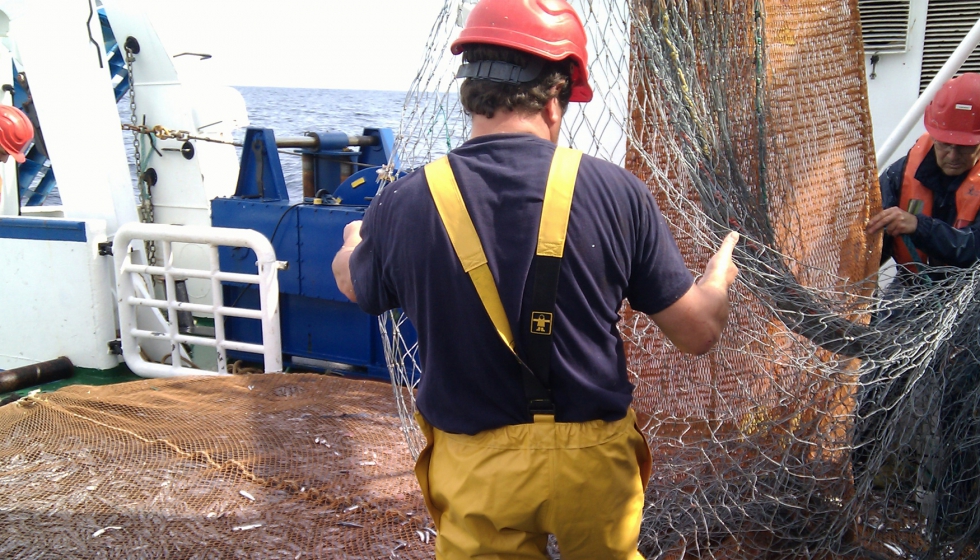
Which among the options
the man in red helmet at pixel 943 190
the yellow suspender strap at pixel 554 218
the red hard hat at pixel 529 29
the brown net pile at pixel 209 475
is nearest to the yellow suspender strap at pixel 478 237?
the yellow suspender strap at pixel 554 218

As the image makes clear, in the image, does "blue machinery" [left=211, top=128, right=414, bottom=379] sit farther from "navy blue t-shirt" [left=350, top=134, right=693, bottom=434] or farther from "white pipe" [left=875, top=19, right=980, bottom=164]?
"navy blue t-shirt" [left=350, top=134, right=693, bottom=434]

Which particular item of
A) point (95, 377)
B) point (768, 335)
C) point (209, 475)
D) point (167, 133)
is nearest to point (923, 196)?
point (768, 335)

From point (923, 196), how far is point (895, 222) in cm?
29

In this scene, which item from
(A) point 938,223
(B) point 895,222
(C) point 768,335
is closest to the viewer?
(C) point 768,335

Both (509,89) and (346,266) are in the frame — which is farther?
(346,266)

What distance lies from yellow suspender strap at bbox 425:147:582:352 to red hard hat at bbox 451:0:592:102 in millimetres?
229

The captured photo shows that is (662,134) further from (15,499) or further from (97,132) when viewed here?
(97,132)

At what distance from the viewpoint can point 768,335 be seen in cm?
264

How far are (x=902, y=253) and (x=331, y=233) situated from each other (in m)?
3.36

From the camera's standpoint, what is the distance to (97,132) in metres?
5.63

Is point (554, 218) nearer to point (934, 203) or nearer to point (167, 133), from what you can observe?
point (934, 203)

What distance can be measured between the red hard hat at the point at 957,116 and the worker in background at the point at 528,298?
1.93m

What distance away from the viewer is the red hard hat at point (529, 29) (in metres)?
1.57

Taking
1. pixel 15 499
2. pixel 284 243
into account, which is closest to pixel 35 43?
pixel 284 243
